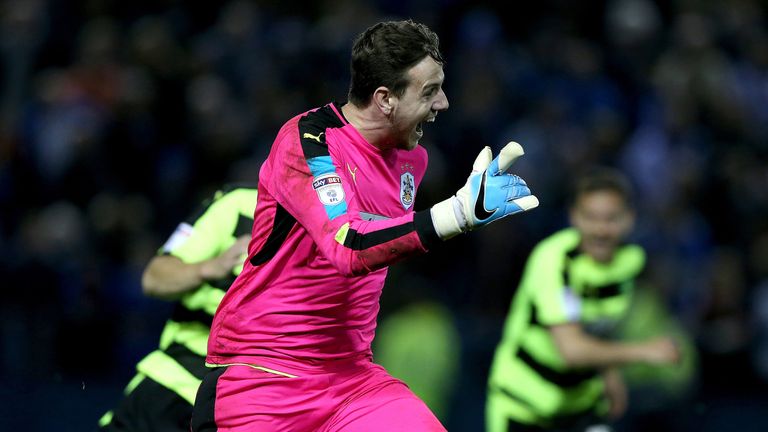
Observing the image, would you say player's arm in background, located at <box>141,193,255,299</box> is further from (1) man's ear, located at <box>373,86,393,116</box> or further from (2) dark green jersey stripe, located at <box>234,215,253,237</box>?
(1) man's ear, located at <box>373,86,393,116</box>

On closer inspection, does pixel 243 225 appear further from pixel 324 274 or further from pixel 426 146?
pixel 426 146

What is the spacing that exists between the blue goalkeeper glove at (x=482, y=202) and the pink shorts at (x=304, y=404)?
849 millimetres

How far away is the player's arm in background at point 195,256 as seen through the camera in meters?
5.28

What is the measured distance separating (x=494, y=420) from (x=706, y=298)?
135 inches

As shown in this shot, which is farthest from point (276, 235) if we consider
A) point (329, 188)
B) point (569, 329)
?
point (569, 329)

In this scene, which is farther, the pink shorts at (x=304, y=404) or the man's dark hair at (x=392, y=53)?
the pink shorts at (x=304, y=404)

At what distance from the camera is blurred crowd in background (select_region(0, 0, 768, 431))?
905 centimetres

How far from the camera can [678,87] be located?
36.6 ft

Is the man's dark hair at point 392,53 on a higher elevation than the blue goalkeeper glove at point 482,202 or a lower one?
higher

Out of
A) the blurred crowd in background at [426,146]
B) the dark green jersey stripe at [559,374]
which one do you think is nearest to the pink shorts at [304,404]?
the dark green jersey stripe at [559,374]

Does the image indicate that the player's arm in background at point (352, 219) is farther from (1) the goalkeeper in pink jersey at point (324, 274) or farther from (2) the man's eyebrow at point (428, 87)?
(2) the man's eyebrow at point (428, 87)

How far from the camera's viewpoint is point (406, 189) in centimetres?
449

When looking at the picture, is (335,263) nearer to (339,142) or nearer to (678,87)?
(339,142)

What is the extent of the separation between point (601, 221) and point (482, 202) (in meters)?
2.89
